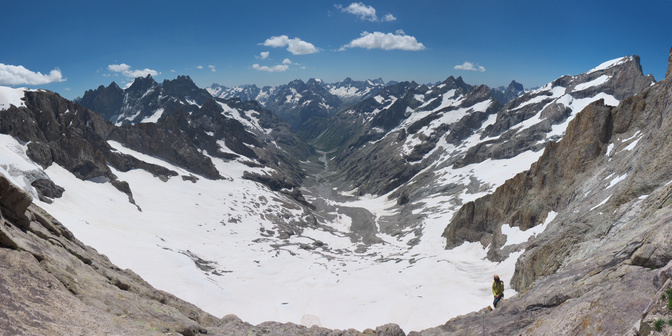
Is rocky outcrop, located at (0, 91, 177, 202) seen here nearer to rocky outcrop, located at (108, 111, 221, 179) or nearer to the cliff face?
rocky outcrop, located at (108, 111, 221, 179)


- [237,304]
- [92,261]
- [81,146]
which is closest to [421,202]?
[237,304]

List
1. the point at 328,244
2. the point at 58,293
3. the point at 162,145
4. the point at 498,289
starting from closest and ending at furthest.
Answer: the point at 58,293, the point at 498,289, the point at 328,244, the point at 162,145

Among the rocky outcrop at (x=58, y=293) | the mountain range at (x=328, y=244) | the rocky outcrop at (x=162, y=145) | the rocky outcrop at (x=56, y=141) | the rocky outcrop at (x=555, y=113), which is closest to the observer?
the rocky outcrop at (x=58, y=293)

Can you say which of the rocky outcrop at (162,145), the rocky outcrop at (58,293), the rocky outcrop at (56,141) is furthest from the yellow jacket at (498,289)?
the rocky outcrop at (162,145)

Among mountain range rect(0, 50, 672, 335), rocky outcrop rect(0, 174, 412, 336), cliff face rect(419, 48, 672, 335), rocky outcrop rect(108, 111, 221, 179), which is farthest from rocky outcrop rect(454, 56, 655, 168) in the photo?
rocky outcrop rect(0, 174, 412, 336)

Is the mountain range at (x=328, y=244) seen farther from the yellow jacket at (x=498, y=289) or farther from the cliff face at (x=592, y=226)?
the yellow jacket at (x=498, y=289)

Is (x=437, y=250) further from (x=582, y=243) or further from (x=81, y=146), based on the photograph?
(x=81, y=146)

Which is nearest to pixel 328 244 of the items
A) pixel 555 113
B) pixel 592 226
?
pixel 592 226

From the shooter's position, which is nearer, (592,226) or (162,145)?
(592,226)

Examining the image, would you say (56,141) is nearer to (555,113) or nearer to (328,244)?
(328,244)

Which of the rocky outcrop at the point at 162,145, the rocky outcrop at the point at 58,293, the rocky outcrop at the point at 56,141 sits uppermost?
the rocky outcrop at the point at 162,145
